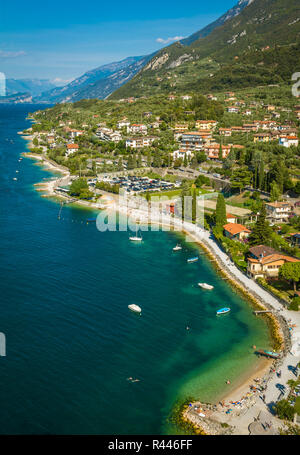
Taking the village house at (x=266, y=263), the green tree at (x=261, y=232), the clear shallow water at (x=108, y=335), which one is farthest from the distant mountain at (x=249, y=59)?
the clear shallow water at (x=108, y=335)

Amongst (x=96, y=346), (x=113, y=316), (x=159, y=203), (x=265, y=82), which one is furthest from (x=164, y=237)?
(x=265, y=82)

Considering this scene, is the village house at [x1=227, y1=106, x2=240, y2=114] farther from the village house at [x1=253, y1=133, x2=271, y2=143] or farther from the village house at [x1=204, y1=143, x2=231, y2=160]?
the village house at [x1=204, y1=143, x2=231, y2=160]

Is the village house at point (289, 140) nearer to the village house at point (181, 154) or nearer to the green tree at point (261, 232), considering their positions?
the village house at point (181, 154)

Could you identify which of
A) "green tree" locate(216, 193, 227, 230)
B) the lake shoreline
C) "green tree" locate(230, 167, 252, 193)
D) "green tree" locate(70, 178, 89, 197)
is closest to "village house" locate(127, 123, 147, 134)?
"green tree" locate(70, 178, 89, 197)

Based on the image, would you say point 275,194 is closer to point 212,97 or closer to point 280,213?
point 280,213

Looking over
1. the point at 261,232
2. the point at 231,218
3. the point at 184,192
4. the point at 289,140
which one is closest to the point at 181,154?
the point at 289,140

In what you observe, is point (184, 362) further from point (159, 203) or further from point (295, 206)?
point (159, 203)

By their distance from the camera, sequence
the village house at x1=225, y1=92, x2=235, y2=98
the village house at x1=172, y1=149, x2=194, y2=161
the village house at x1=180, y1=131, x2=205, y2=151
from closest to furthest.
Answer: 1. the village house at x1=172, y1=149, x2=194, y2=161
2. the village house at x1=180, y1=131, x2=205, y2=151
3. the village house at x1=225, y1=92, x2=235, y2=98
